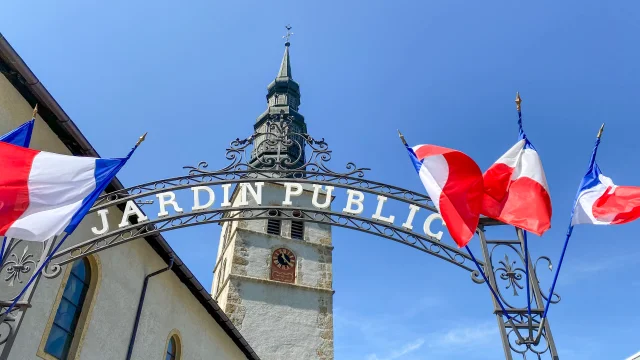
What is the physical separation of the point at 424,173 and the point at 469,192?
0.69m

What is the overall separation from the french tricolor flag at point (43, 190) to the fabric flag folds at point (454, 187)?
4427 mm

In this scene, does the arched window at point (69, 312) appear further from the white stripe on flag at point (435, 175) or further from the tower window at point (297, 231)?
the tower window at point (297, 231)

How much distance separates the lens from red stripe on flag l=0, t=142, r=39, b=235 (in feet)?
20.6

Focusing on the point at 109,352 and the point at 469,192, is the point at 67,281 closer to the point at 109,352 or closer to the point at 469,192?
the point at 109,352

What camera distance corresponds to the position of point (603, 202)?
6.70 meters

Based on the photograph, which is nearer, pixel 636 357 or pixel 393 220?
pixel 393 220

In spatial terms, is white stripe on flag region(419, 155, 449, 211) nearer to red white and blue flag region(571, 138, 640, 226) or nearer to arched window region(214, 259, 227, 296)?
red white and blue flag region(571, 138, 640, 226)

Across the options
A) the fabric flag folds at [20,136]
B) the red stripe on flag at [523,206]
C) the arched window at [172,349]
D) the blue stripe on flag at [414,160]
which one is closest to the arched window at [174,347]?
the arched window at [172,349]

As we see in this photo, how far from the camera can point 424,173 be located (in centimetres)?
725

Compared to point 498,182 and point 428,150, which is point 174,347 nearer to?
point 428,150

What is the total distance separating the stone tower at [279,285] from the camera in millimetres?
25688

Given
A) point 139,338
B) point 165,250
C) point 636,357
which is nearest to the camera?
point 139,338

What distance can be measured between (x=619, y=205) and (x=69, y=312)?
30.6ft

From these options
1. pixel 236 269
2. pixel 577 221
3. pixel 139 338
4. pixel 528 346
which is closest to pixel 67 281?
pixel 139 338
